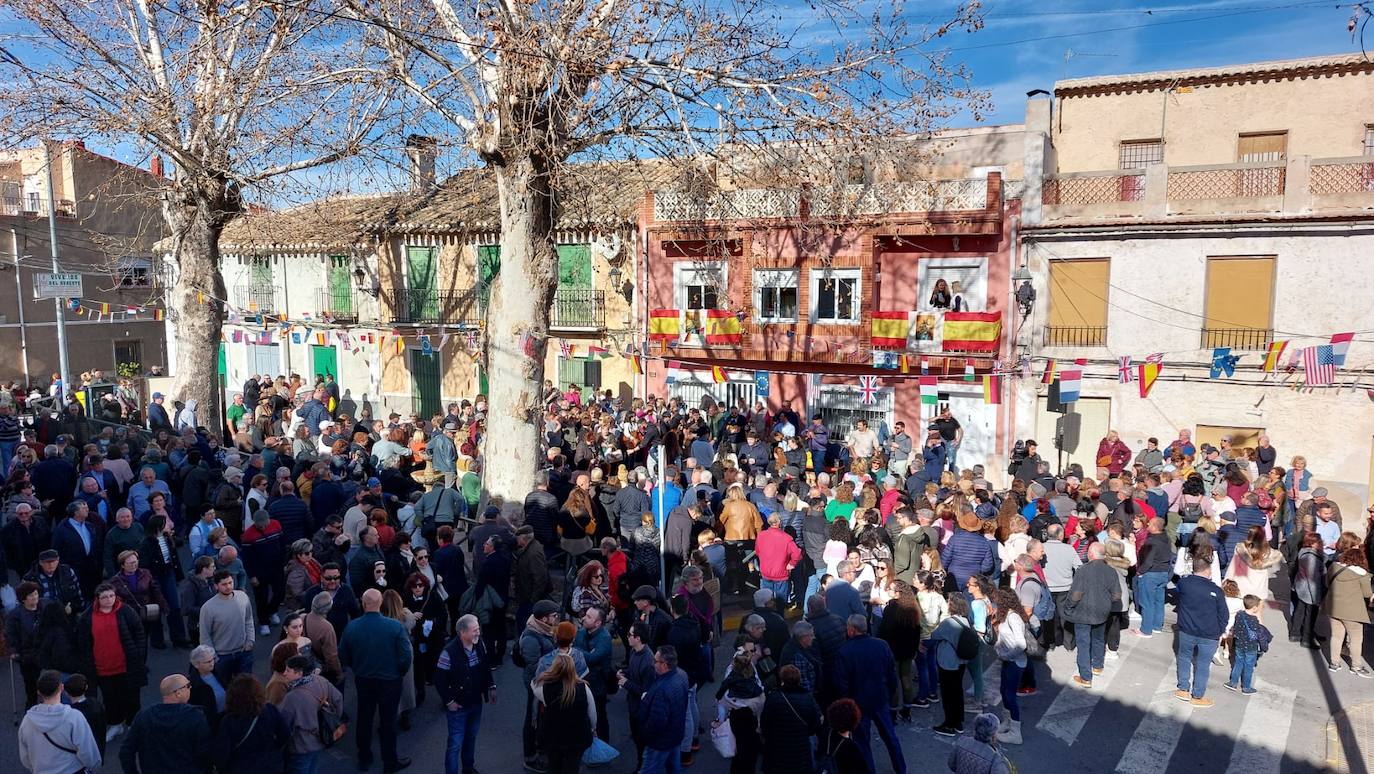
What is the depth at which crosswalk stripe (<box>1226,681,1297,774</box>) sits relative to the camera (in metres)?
7.71

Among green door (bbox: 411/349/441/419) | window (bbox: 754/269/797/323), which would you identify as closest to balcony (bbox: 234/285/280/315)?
green door (bbox: 411/349/441/419)

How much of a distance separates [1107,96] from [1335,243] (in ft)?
19.3

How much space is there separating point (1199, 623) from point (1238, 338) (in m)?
10.9

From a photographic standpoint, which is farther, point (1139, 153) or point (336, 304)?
point (336, 304)

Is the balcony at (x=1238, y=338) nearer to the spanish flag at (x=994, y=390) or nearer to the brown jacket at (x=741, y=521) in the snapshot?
the spanish flag at (x=994, y=390)

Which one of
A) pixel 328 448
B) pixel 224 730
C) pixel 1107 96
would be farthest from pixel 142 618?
pixel 1107 96

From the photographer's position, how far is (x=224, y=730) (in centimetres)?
575

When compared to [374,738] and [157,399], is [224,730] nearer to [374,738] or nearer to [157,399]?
[374,738]

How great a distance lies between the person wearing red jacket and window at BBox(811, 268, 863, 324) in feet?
36.0

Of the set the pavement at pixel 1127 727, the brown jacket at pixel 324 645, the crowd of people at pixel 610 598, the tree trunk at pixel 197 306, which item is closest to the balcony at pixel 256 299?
the tree trunk at pixel 197 306

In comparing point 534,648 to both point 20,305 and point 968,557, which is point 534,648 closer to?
point 968,557

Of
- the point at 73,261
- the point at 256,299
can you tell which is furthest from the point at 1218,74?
the point at 73,261

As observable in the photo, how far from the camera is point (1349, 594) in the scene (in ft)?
30.5

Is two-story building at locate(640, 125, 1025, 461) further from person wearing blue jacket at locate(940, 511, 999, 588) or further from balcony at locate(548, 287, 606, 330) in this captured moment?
person wearing blue jacket at locate(940, 511, 999, 588)
